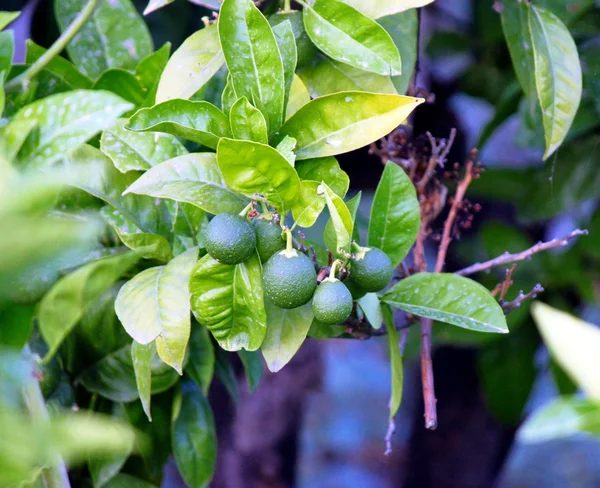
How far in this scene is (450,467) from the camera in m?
1.90

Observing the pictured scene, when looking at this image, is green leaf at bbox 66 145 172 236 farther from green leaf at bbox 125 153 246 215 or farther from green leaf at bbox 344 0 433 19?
green leaf at bbox 344 0 433 19

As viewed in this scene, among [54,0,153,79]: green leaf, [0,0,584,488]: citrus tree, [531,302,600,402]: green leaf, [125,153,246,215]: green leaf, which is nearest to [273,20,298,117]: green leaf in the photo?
[0,0,584,488]: citrus tree

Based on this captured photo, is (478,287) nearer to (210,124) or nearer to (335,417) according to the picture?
(210,124)

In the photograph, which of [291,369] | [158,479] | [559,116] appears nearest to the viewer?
[559,116]

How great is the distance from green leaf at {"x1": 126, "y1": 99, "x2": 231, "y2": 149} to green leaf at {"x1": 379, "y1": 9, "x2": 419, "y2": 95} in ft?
0.82

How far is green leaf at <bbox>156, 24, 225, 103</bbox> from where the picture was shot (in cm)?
77

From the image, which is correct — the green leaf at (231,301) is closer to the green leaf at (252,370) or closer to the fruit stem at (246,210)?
the fruit stem at (246,210)

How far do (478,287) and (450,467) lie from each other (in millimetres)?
1292

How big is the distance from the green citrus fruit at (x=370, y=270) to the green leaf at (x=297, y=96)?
17cm

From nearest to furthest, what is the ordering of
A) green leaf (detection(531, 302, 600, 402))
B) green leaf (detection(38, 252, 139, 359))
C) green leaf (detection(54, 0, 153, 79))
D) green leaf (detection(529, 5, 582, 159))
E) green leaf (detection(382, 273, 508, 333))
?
green leaf (detection(531, 302, 600, 402)), green leaf (detection(38, 252, 139, 359)), green leaf (detection(382, 273, 508, 333)), green leaf (detection(529, 5, 582, 159)), green leaf (detection(54, 0, 153, 79))

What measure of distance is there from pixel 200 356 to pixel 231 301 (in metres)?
0.25

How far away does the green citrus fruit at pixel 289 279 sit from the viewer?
0.64 metres

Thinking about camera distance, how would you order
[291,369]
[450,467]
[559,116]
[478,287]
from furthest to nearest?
[450,467], [291,369], [559,116], [478,287]

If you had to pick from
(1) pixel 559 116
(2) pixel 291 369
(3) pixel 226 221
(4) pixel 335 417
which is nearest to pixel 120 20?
(3) pixel 226 221
